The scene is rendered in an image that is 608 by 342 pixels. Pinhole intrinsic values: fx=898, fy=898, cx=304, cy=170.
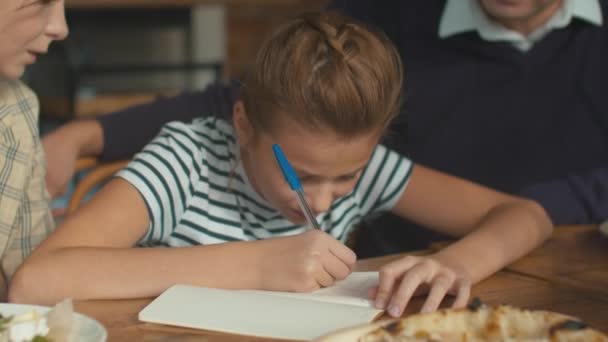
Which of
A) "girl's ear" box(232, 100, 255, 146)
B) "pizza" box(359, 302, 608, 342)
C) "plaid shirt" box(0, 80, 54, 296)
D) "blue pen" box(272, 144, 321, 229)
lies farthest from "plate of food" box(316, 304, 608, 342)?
"plaid shirt" box(0, 80, 54, 296)

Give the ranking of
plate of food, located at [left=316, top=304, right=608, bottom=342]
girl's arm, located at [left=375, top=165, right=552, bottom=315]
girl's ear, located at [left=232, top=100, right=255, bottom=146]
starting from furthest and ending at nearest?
girl's ear, located at [left=232, top=100, right=255, bottom=146] < girl's arm, located at [left=375, top=165, right=552, bottom=315] < plate of food, located at [left=316, top=304, right=608, bottom=342]

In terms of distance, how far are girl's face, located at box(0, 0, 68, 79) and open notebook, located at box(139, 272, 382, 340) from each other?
372 millimetres

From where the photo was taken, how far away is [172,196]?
1.32 meters

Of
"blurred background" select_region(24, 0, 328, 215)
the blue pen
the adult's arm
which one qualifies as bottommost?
"blurred background" select_region(24, 0, 328, 215)

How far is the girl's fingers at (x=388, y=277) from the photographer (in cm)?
100

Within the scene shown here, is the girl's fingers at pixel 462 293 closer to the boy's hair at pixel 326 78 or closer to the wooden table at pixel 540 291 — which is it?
the wooden table at pixel 540 291

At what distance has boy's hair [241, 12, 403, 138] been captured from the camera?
1.20m

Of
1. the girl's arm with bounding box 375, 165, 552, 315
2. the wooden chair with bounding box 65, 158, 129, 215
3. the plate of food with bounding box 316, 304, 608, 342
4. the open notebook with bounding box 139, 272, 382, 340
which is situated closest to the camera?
the plate of food with bounding box 316, 304, 608, 342

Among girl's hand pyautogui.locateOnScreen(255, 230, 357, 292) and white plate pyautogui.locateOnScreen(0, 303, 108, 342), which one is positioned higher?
white plate pyautogui.locateOnScreen(0, 303, 108, 342)

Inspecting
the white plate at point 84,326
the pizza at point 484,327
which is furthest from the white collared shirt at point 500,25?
the white plate at point 84,326

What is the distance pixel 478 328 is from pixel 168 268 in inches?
15.8

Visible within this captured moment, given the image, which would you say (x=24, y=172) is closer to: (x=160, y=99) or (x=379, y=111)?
(x=160, y=99)

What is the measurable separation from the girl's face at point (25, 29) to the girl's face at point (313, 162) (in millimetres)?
A: 320

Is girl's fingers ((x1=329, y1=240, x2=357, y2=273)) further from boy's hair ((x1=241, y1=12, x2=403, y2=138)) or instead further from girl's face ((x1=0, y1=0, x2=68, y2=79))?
girl's face ((x1=0, y1=0, x2=68, y2=79))
